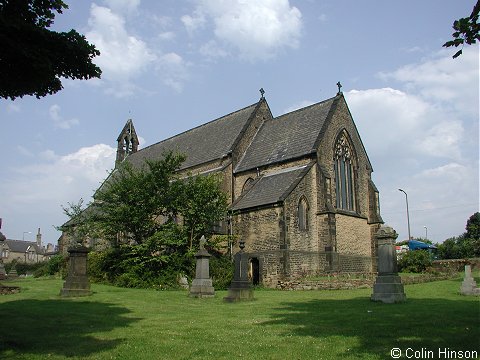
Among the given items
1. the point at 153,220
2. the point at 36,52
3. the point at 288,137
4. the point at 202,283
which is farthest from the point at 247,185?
the point at 36,52

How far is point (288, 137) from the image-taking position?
1321 inches

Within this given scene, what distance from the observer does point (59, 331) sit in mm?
10055

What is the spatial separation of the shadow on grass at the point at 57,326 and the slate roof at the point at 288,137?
18915mm

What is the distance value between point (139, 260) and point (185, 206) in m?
4.32

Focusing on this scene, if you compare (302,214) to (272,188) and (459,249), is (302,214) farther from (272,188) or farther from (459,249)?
(459,249)

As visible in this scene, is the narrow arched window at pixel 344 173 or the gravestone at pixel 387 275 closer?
A: the gravestone at pixel 387 275

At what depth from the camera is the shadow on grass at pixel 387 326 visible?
7.69 metres

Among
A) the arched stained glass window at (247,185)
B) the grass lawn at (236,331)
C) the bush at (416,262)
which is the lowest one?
the grass lawn at (236,331)

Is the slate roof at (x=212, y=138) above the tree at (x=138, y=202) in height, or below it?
above

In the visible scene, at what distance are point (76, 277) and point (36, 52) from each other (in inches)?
537

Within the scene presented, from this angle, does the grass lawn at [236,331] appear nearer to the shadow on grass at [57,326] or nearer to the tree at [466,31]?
the shadow on grass at [57,326]

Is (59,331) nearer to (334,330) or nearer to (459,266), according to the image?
(334,330)

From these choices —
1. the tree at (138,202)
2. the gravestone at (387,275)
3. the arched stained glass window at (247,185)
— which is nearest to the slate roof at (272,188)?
the arched stained glass window at (247,185)

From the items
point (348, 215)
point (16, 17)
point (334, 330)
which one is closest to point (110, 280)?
point (348, 215)
